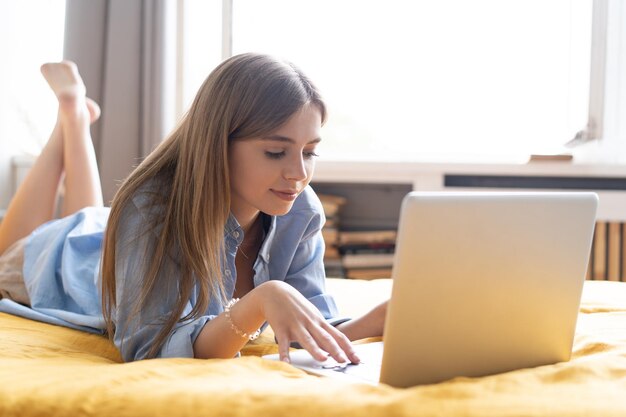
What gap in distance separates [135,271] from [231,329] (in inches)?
7.8

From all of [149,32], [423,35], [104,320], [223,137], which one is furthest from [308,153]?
[423,35]

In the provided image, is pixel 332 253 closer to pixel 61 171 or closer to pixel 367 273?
pixel 367 273

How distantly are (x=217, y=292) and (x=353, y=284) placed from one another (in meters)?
0.73

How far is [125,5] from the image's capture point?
313cm

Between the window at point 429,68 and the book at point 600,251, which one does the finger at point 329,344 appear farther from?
the window at point 429,68

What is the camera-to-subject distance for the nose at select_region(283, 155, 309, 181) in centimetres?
130

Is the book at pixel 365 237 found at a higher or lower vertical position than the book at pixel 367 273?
higher

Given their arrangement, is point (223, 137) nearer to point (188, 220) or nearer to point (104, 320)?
point (188, 220)

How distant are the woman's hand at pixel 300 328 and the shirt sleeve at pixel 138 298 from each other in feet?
0.57

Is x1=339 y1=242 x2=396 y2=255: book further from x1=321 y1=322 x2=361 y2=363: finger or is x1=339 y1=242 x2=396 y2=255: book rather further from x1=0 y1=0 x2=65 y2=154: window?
x1=321 y1=322 x2=361 y2=363: finger

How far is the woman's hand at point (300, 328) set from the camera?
1.09 metres

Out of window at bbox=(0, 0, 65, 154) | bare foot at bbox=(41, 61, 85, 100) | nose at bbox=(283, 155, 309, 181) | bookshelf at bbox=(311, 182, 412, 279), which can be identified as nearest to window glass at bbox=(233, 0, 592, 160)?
bookshelf at bbox=(311, 182, 412, 279)

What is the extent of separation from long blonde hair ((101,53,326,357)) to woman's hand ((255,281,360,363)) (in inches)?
7.9

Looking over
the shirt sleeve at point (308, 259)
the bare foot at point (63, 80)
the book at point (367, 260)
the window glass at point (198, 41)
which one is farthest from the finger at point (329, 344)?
the window glass at point (198, 41)
